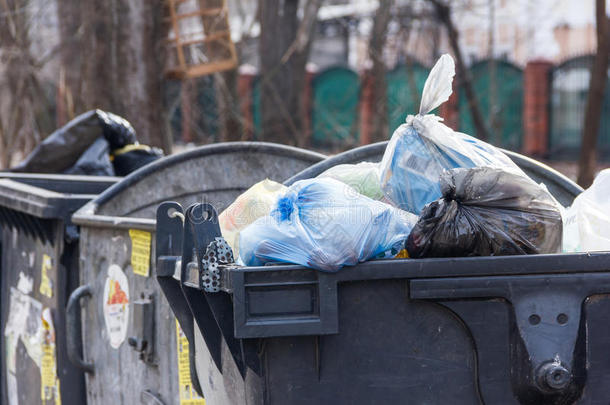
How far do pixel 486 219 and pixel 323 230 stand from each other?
1.27 feet

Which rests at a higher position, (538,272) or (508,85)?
(508,85)

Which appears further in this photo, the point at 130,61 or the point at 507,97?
the point at 507,97

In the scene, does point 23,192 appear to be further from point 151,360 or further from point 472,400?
point 472,400

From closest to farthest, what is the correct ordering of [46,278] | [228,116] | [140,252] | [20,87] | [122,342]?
[140,252] < [122,342] < [46,278] < [228,116] < [20,87]

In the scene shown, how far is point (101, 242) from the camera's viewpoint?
3.78 m

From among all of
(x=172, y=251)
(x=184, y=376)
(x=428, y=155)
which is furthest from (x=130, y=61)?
(x=428, y=155)

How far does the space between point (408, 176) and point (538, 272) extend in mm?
477

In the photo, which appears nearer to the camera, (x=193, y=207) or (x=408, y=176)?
(x=193, y=207)

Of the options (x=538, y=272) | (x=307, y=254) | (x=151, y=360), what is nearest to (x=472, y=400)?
(x=538, y=272)

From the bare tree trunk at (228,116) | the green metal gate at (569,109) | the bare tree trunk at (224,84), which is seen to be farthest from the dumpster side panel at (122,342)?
the green metal gate at (569,109)

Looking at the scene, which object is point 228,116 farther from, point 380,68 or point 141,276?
point 141,276

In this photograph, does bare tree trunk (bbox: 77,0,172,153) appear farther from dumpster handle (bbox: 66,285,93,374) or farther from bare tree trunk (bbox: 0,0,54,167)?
dumpster handle (bbox: 66,285,93,374)

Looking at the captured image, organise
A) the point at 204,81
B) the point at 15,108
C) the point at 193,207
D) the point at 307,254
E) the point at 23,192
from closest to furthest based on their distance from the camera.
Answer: the point at 307,254
the point at 193,207
the point at 23,192
the point at 15,108
the point at 204,81

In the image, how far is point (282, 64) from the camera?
34.7 ft
